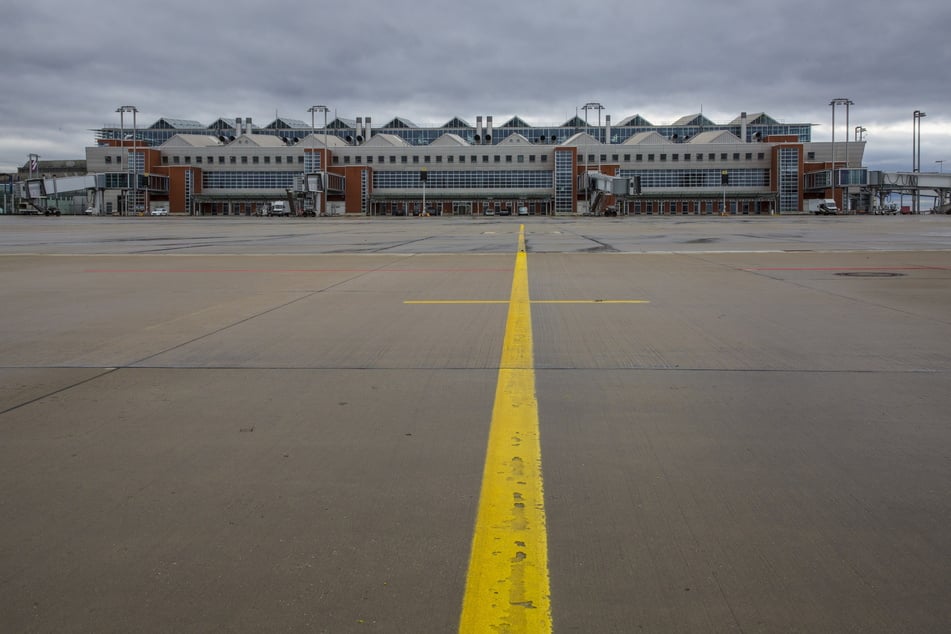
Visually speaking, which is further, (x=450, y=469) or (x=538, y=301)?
(x=538, y=301)

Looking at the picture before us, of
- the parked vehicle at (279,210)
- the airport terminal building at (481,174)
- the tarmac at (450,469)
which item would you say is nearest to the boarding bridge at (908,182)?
the airport terminal building at (481,174)

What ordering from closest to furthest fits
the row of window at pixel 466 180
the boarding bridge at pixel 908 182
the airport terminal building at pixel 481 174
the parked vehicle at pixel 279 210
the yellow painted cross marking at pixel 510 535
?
the yellow painted cross marking at pixel 510 535, the parked vehicle at pixel 279 210, the boarding bridge at pixel 908 182, the airport terminal building at pixel 481 174, the row of window at pixel 466 180

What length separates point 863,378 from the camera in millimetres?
5980

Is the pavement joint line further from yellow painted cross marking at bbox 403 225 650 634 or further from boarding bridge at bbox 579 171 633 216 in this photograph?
boarding bridge at bbox 579 171 633 216

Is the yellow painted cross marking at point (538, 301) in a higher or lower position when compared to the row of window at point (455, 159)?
lower

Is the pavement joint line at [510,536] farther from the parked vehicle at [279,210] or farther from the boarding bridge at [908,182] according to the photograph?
the boarding bridge at [908,182]

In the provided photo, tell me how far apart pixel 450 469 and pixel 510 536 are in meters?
0.84

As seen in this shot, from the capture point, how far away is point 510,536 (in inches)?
129

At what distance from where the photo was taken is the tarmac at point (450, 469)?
277cm

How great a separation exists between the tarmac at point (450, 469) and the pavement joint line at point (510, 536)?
4cm

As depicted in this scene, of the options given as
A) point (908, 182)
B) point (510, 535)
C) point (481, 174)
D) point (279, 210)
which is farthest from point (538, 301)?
point (481, 174)

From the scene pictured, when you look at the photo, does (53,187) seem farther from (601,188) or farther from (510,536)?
(510,536)

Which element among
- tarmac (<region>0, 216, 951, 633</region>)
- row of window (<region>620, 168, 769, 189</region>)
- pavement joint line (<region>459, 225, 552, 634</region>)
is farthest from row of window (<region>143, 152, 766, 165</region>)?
pavement joint line (<region>459, 225, 552, 634</region>)

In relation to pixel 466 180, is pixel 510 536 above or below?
below
